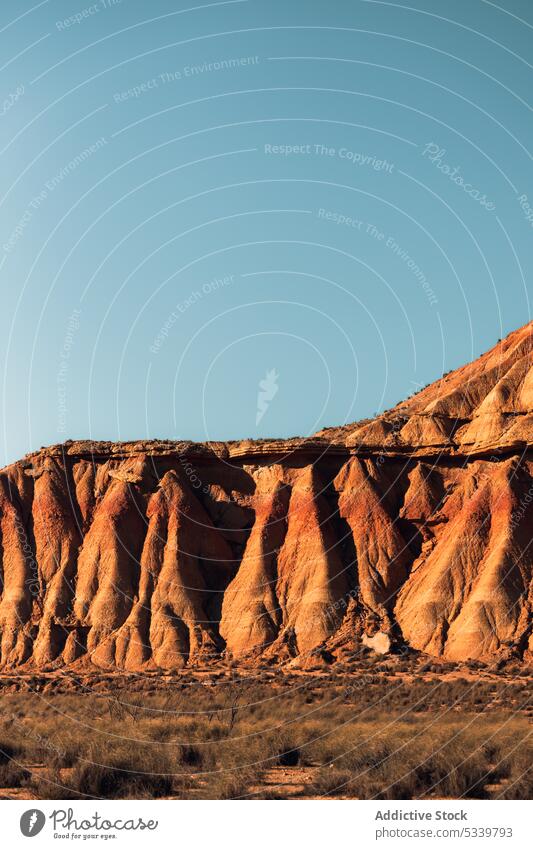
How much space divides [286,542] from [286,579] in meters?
2.52

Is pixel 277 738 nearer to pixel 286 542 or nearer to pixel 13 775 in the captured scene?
pixel 13 775

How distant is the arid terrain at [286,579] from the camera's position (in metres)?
37.5

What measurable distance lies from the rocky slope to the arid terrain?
125mm

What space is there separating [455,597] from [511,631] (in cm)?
421

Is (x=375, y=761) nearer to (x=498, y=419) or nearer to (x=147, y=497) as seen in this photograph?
(x=498, y=419)

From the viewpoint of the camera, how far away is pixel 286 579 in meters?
54.4

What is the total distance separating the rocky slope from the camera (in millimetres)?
49688

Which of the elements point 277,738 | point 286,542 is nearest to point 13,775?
point 277,738

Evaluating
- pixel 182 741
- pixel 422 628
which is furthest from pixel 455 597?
pixel 182 741

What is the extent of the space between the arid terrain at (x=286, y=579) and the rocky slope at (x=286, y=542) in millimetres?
125

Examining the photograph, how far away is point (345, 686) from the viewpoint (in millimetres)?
42438
